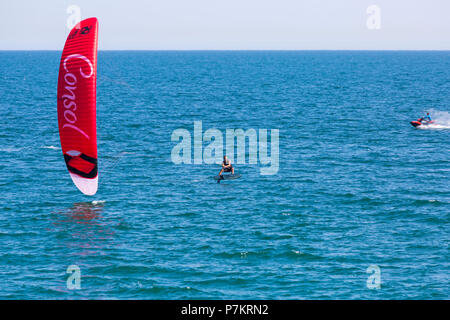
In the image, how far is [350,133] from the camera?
278ft

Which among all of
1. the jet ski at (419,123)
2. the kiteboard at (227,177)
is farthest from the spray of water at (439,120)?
the kiteboard at (227,177)

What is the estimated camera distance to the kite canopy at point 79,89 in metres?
39.2

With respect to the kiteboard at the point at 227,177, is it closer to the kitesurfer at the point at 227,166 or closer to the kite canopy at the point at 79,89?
the kitesurfer at the point at 227,166

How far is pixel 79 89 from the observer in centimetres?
3962

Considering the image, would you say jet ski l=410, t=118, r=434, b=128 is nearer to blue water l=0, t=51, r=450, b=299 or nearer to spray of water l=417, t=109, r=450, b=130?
spray of water l=417, t=109, r=450, b=130

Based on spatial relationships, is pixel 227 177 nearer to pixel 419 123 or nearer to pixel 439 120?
pixel 419 123

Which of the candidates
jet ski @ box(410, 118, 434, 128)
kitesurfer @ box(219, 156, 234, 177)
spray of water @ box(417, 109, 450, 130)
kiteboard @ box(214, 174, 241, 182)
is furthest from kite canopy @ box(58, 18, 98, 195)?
spray of water @ box(417, 109, 450, 130)

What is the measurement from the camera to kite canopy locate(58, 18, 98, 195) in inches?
1543

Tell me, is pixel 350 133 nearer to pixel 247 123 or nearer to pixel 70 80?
pixel 247 123
